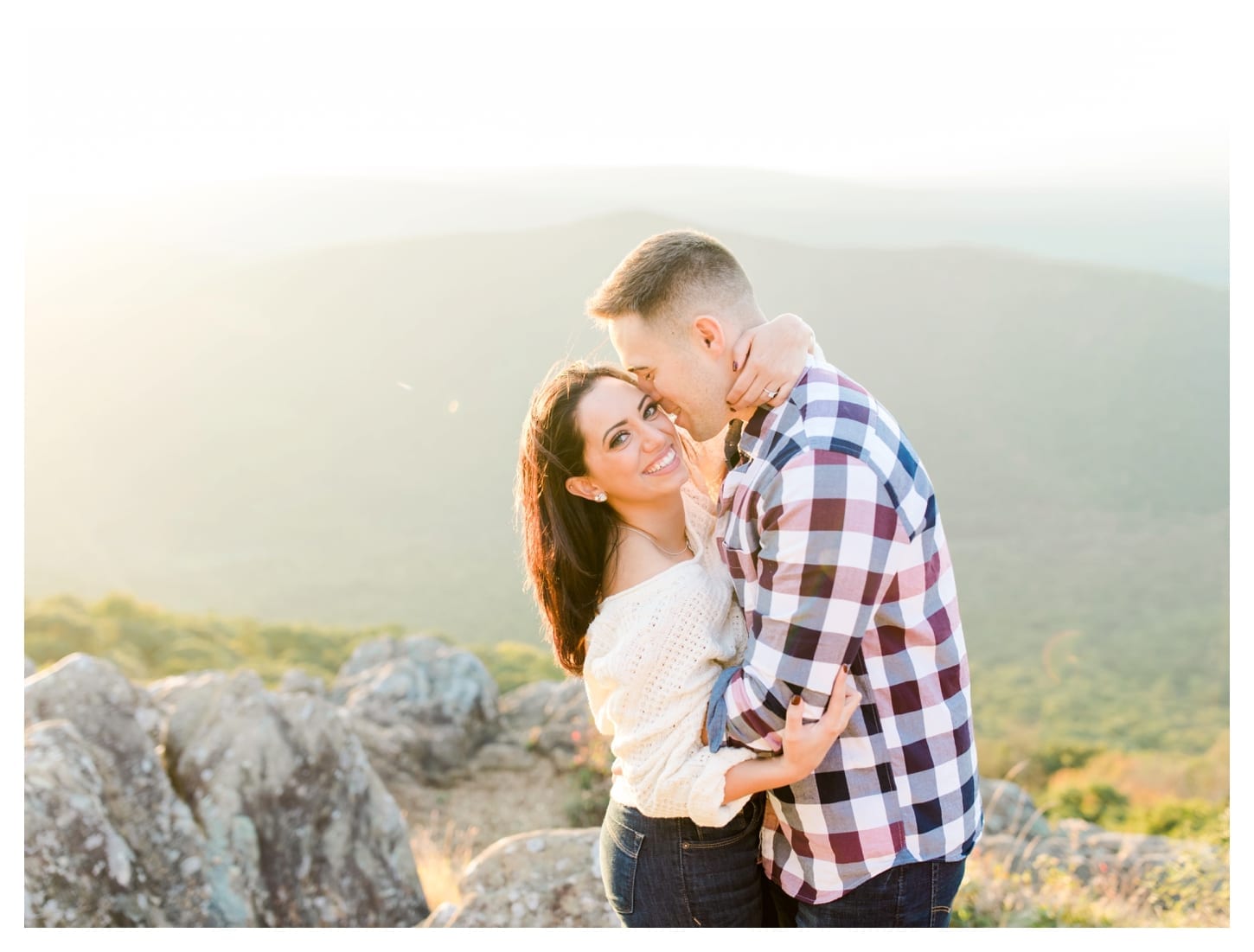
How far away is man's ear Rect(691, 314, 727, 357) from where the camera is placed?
7.45 feet

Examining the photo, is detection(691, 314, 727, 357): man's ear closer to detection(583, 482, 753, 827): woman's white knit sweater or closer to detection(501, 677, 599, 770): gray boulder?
detection(583, 482, 753, 827): woman's white knit sweater

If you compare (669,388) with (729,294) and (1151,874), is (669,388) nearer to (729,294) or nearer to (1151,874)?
(729,294)

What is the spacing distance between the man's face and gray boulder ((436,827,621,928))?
2249 mm

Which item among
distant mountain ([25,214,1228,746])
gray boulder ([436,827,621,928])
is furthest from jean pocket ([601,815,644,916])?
distant mountain ([25,214,1228,746])

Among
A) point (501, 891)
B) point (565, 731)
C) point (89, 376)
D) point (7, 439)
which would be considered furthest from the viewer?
point (89, 376)

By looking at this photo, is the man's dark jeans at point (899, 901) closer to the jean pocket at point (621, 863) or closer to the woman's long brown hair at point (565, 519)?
the jean pocket at point (621, 863)

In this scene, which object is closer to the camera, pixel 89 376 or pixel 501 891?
pixel 501 891

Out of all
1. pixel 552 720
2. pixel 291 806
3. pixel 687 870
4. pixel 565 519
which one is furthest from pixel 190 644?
pixel 687 870

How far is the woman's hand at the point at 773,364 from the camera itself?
206 centimetres

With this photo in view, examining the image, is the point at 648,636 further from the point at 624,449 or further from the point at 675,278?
the point at 675,278

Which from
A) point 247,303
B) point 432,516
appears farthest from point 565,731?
point 247,303

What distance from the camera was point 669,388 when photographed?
91.0 inches

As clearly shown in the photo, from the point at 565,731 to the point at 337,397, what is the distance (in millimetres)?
19198

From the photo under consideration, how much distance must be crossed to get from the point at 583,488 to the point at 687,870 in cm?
91
